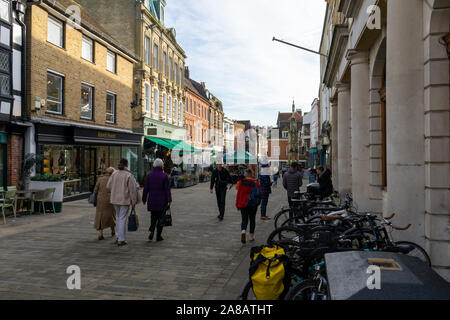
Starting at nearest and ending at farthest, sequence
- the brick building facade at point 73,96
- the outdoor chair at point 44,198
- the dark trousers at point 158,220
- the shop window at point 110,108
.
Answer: the dark trousers at point 158,220 < the outdoor chair at point 44,198 < the brick building facade at point 73,96 < the shop window at point 110,108

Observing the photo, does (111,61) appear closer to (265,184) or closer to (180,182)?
(180,182)

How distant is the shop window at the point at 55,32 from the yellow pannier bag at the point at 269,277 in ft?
48.2

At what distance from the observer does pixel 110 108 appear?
20688mm

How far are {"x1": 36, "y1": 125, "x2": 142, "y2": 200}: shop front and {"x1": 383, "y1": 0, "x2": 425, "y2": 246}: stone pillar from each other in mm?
11835

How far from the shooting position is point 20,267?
19.7 ft

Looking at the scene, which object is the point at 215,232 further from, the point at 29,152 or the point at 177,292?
the point at 29,152

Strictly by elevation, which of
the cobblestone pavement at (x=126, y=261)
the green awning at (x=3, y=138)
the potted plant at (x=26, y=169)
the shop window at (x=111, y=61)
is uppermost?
the shop window at (x=111, y=61)

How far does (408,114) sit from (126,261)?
5285 mm

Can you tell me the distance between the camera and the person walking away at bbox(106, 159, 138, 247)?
25.3ft

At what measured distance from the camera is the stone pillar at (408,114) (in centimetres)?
558

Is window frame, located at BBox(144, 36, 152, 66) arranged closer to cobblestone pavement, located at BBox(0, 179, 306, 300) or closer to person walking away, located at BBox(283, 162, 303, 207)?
cobblestone pavement, located at BBox(0, 179, 306, 300)

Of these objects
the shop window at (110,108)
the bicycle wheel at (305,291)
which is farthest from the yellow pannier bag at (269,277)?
the shop window at (110,108)

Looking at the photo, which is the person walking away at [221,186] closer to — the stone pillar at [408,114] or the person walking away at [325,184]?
the person walking away at [325,184]

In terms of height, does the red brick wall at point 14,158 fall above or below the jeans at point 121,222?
above
